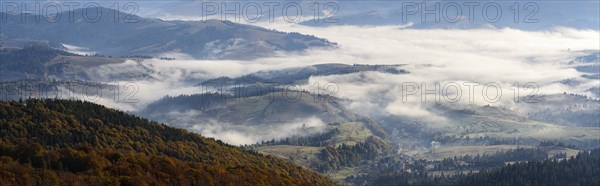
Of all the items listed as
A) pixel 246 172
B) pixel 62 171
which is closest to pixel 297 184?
pixel 246 172

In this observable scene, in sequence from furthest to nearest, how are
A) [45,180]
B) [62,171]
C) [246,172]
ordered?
[246,172], [62,171], [45,180]

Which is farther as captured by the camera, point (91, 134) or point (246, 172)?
point (91, 134)

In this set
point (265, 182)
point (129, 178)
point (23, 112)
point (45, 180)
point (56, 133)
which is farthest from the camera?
point (23, 112)

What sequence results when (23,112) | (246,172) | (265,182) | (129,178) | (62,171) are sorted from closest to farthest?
(129,178) → (62,171) → (265,182) → (246,172) → (23,112)

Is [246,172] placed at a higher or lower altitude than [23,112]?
lower

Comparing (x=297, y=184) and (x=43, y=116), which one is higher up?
(x=43, y=116)

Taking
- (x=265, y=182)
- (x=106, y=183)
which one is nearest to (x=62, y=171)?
(x=106, y=183)

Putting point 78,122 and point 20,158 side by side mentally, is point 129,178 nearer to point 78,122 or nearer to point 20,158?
point 20,158

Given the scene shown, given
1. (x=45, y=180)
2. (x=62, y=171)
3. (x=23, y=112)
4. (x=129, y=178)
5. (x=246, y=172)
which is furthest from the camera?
(x=23, y=112)

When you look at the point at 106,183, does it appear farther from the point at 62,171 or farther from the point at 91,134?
the point at 91,134
